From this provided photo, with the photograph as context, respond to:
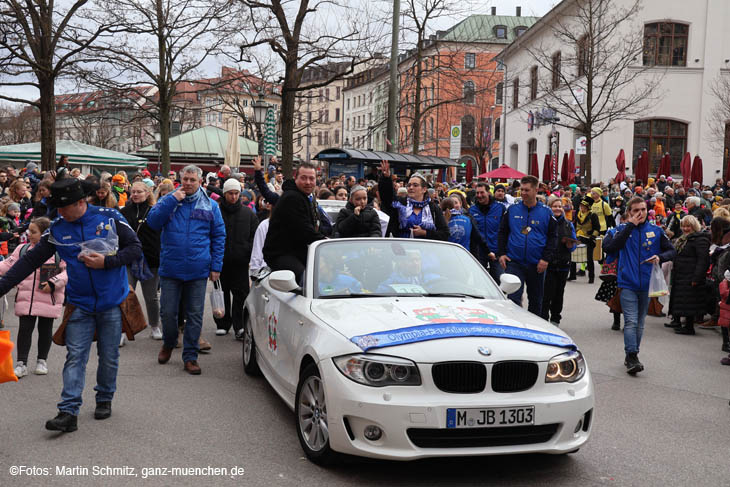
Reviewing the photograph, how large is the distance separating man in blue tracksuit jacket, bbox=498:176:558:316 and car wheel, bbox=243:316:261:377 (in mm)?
3231

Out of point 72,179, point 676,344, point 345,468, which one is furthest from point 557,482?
point 676,344

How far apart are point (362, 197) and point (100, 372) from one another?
3867 mm

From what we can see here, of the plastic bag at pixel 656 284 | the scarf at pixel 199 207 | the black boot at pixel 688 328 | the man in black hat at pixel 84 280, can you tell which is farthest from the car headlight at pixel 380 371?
the black boot at pixel 688 328

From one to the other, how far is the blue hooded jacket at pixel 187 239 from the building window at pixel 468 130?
2850 inches

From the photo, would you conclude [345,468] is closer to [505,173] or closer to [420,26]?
[505,173]

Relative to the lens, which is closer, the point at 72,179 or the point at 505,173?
the point at 72,179

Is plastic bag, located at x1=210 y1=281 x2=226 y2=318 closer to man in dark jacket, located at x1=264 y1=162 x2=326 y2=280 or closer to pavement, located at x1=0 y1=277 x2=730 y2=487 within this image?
pavement, located at x1=0 y1=277 x2=730 y2=487

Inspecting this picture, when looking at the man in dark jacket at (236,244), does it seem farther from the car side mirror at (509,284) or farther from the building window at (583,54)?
the building window at (583,54)

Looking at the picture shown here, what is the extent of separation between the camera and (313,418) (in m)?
4.91

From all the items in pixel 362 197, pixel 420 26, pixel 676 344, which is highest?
pixel 420 26

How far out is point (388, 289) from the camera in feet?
18.7

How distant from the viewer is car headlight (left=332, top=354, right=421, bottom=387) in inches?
176

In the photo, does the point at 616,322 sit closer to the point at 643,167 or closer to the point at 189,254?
the point at 189,254

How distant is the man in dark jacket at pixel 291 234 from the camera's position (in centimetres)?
704
